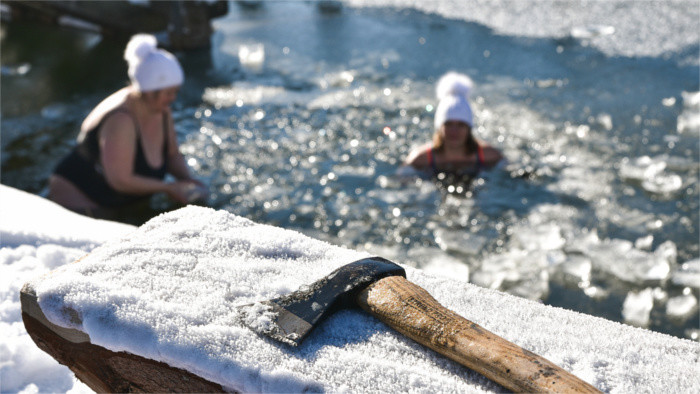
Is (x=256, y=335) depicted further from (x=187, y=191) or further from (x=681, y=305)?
(x=681, y=305)

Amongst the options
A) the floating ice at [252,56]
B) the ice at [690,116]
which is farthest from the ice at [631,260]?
the floating ice at [252,56]

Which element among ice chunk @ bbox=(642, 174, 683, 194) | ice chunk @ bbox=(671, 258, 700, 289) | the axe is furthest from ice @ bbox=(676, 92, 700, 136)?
the axe

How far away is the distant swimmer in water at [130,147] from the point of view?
397cm

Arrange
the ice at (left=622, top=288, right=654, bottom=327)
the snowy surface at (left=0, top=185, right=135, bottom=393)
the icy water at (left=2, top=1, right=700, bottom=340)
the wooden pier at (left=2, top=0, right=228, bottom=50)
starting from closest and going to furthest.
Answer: the snowy surface at (left=0, top=185, right=135, bottom=393)
the ice at (left=622, top=288, right=654, bottom=327)
the icy water at (left=2, top=1, right=700, bottom=340)
the wooden pier at (left=2, top=0, right=228, bottom=50)

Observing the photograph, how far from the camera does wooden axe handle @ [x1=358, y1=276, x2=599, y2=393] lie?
135 cm

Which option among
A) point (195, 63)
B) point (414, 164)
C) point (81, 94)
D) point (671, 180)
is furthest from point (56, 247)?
point (195, 63)

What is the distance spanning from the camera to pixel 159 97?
13.2ft

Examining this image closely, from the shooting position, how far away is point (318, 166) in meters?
5.21

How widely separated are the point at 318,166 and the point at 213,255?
343 cm

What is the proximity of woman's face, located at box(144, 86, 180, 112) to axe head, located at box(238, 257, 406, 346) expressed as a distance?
2672mm

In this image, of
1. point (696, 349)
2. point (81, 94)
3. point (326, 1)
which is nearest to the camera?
point (696, 349)

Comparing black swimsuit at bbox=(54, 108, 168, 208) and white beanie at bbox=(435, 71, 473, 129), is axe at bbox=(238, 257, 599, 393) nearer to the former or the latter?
black swimsuit at bbox=(54, 108, 168, 208)

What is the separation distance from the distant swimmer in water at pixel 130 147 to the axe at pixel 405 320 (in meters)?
2.67

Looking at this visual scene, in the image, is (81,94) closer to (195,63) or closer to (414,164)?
(195,63)
